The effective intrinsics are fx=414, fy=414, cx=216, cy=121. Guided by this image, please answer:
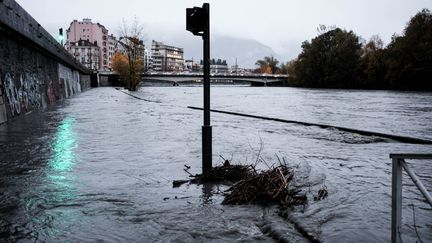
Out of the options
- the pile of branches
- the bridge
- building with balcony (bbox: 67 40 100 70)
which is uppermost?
building with balcony (bbox: 67 40 100 70)

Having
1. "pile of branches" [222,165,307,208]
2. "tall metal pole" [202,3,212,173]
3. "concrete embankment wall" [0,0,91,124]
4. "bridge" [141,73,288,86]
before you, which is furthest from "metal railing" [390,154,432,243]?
"bridge" [141,73,288,86]

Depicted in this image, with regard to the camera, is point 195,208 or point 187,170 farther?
point 187,170

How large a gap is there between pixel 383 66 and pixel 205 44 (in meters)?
83.5

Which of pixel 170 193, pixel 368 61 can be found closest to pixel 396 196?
pixel 170 193

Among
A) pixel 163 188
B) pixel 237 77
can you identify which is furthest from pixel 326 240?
pixel 237 77

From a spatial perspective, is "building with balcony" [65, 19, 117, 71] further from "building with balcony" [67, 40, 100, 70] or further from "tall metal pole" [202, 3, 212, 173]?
"tall metal pole" [202, 3, 212, 173]

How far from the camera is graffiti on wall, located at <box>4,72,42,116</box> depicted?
53.9 feet

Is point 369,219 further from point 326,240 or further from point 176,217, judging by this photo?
point 176,217

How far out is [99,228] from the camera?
4312 millimetres

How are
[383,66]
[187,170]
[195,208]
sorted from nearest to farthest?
1. [195,208]
2. [187,170]
3. [383,66]

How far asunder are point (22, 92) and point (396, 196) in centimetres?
1878

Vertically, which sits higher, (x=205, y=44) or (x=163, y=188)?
(x=205, y=44)

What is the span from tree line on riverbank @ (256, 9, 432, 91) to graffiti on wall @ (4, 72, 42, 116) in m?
64.4

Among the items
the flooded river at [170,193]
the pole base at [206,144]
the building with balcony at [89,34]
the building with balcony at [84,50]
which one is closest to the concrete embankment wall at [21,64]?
the flooded river at [170,193]
